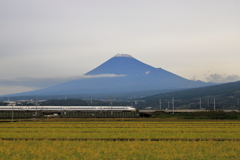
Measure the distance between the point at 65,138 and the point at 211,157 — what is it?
55.8ft

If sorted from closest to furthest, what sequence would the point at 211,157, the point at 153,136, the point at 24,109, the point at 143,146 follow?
the point at 211,157 → the point at 143,146 → the point at 153,136 → the point at 24,109

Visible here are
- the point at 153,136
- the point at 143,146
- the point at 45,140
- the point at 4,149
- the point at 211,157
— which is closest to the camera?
the point at 211,157

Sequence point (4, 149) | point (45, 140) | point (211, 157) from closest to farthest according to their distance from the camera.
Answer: point (211, 157) → point (4, 149) → point (45, 140)

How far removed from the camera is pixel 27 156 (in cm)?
2719

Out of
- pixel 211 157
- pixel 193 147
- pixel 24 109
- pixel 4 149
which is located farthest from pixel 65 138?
pixel 24 109

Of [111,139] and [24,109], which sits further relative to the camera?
[24,109]

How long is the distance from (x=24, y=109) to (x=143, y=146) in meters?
100.0

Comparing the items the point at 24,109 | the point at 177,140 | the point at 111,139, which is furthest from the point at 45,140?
the point at 24,109

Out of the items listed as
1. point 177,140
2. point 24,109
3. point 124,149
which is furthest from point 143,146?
point 24,109

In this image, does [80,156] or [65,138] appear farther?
[65,138]

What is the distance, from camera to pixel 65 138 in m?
38.2

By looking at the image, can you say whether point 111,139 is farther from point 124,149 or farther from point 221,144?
point 221,144

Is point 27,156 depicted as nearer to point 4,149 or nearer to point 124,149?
point 4,149

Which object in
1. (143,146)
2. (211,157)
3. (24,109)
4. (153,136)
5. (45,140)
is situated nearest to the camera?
(211,157)
